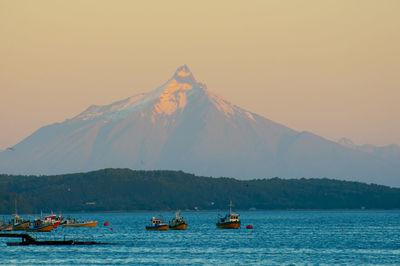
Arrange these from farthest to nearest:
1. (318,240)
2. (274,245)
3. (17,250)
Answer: (318,240), (274,245), (17,250)

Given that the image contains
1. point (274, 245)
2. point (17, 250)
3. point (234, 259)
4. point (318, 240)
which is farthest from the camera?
point (318, 240)

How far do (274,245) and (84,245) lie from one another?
36.3 metres

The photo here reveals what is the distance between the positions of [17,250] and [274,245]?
4888 cm

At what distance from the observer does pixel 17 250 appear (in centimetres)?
16162

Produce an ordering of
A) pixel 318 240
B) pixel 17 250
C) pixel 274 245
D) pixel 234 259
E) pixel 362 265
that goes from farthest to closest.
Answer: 1. pixel 318 240
2. pixel 274 245
3. pixel 17 250
4. pixel 234 259
5. pixel 362 265

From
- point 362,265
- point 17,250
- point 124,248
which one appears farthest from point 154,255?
point 362,265

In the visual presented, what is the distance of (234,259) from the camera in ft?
477

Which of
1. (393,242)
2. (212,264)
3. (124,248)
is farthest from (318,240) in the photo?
(212,264)

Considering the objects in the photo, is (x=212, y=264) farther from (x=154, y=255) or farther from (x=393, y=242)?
(x=393, y=242)

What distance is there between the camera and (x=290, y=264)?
136750mm

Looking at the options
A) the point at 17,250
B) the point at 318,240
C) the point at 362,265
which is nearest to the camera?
the point at 362,265

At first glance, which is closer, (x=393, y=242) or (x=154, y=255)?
(x=154, y=255)

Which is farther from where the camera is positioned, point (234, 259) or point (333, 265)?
point (234, 259)

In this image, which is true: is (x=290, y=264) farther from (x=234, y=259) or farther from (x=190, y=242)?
(x=190, y=242)
